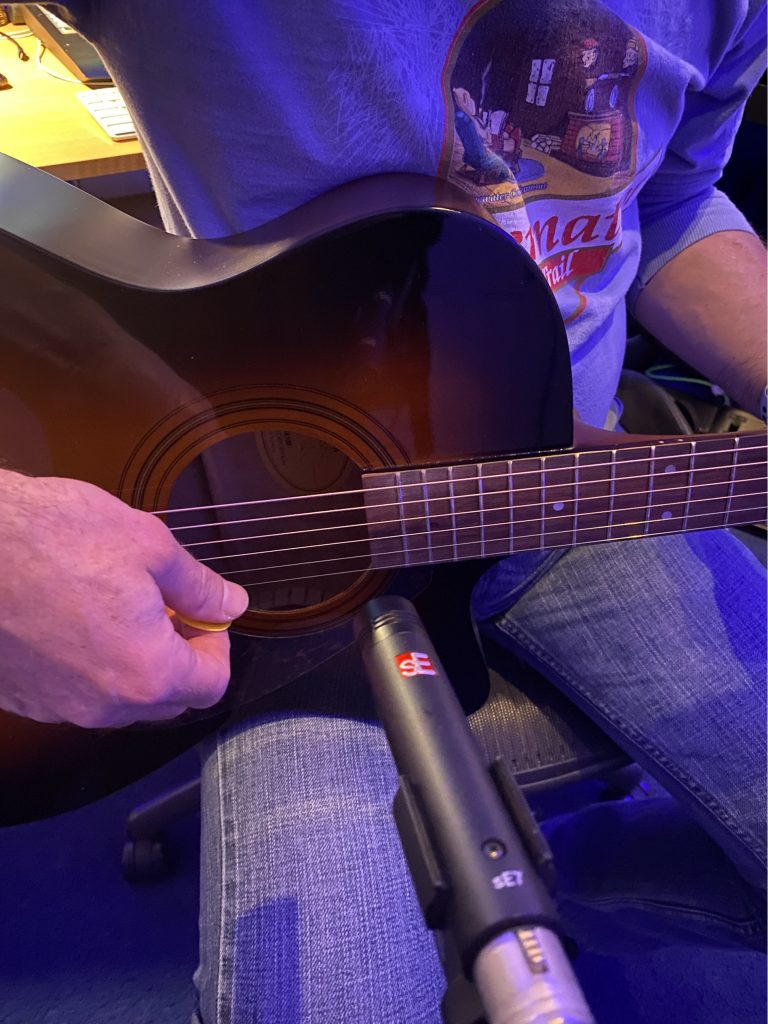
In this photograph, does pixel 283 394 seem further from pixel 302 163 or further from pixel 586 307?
pixel 586 307

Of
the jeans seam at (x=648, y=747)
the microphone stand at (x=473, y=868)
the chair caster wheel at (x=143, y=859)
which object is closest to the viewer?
the microphone stand at (x=473, y=868)

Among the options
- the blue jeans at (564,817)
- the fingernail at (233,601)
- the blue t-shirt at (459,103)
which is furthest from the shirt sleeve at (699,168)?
the fingernail at (233,601)

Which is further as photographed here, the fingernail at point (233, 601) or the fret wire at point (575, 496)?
the fret wire at point (575, 496)

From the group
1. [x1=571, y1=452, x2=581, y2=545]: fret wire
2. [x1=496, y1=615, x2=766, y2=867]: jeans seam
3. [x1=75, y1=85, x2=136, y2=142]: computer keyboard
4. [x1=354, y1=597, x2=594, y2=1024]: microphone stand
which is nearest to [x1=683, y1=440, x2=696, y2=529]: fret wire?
[x1=571, y1=452, x2=581, y2=545]: fret wire

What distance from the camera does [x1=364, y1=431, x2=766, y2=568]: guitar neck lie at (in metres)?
0.59

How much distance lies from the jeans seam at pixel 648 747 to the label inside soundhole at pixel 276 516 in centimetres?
26

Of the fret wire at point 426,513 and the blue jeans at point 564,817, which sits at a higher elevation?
the fret wire at point 426,513

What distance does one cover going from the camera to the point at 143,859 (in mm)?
1047

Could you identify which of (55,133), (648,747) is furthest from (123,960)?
(55,133)

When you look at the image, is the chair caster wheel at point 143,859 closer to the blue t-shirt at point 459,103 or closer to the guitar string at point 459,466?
the guitar string at point 459,466

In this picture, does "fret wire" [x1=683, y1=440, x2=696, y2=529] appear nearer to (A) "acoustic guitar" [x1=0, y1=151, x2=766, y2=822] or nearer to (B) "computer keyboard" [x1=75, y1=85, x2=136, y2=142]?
(A) "acoustic guitar" [x1=0, y1=151, x2=766, y2=822]

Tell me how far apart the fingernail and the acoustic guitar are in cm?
11

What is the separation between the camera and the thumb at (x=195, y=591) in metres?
0.46

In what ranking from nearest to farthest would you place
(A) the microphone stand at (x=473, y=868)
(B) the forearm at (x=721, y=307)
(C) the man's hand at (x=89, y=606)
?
(A) the microphone stand at (x=473, y=868), (C) the man's hand at (x=89, y=606), (B) the forearm at (x=721, y=307)
